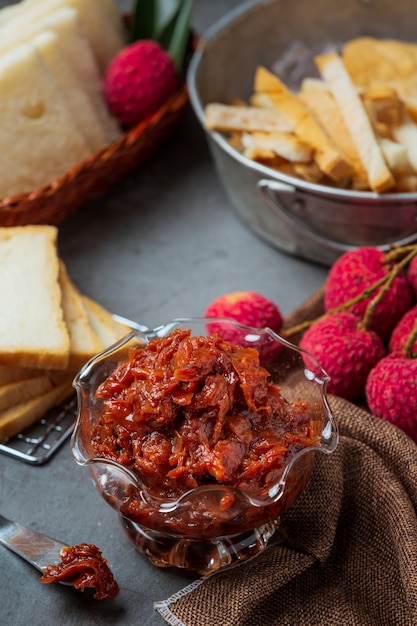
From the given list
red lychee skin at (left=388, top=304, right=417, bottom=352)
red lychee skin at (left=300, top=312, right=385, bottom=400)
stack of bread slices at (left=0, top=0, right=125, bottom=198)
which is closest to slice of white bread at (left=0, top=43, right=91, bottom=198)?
stack of bread slices at (left=0, top=0, right=125, bottom=198)

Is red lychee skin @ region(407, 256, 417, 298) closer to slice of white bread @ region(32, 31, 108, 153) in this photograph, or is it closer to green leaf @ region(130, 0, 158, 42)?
slice of white bread @ region(32, 31, 108, 153)

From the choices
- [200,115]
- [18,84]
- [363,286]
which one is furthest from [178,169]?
[363,286]

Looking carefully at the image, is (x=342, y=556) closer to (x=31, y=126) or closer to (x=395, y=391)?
(x=395, y=391)

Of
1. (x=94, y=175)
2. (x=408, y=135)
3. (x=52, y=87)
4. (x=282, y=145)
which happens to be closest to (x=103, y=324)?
(x=94, y=175)

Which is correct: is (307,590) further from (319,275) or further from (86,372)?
(319,275)

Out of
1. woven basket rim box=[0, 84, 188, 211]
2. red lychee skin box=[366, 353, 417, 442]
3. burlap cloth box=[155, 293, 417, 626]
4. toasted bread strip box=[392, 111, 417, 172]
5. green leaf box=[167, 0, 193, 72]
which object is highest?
green leaf box=[167, 0, 193, 72]

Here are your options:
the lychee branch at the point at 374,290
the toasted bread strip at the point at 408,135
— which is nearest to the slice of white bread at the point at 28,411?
the lychee branch at the point at 374,290

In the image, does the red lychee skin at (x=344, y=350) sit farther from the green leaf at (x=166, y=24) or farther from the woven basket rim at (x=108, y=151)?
the green leaf at (x=166, y=24)
